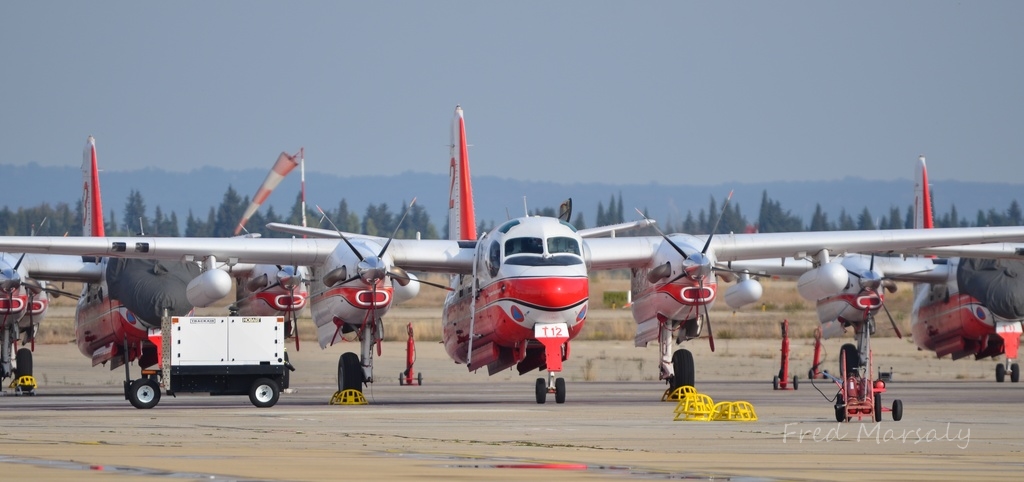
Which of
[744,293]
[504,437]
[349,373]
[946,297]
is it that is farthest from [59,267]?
[946,297]

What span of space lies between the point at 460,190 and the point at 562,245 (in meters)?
10.7

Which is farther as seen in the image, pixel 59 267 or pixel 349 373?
pixel 59 267

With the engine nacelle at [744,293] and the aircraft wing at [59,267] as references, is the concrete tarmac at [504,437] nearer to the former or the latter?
the engine nacelle at [744,293]

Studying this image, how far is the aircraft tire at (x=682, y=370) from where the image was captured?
99.2 feet

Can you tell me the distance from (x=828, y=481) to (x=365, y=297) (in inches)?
706

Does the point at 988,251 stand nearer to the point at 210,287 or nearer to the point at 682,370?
the point at 682,370

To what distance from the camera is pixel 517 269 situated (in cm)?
2811

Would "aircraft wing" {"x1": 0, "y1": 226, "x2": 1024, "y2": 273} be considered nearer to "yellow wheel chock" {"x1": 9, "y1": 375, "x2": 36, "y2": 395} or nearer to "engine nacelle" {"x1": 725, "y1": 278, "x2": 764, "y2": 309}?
"engine nacelle" {"x1": 725, "y1": 278, "x2": 764, "y2": 309}

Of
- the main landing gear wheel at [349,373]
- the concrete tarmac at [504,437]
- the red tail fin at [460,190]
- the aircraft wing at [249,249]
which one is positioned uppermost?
the red tail fin at [460,190]

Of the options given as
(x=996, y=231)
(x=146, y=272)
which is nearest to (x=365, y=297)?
(x=146, y=272)

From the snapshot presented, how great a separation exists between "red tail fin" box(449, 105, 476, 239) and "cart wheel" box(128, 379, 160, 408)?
39.9 feet

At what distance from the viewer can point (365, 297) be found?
29.9 m

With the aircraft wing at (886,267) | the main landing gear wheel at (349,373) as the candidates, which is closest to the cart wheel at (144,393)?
the main landing gear wheel at (349,373)

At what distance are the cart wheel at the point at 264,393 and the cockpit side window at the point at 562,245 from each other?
6.06 m
